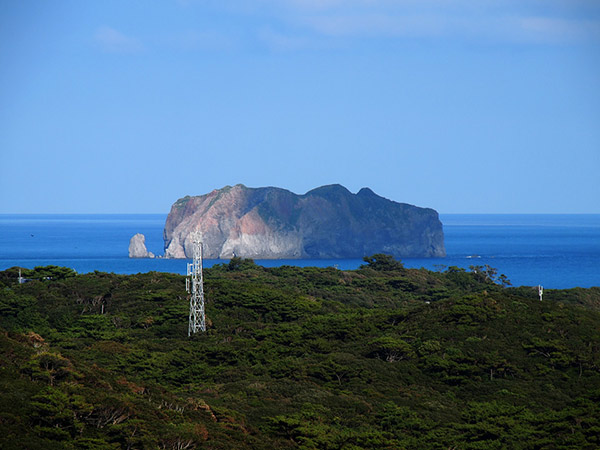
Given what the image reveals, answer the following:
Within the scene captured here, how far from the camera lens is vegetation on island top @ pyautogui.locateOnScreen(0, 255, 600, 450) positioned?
33906mm

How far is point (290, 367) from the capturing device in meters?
50.2

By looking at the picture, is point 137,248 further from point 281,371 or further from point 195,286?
point 281,371

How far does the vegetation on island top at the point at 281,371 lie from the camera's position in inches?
1335

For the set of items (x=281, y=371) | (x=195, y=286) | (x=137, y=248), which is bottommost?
(x=281, y=371)

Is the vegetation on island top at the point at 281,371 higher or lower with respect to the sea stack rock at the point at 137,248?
lower

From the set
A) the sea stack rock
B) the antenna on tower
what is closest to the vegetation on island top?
the antenna on tower

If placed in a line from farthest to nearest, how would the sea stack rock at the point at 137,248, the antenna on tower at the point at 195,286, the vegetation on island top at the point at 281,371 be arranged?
the sea stack rock at the point at 137,248 < the antenna on tower at the point at 195,286 < the vegetation on island top at the point at 281,371

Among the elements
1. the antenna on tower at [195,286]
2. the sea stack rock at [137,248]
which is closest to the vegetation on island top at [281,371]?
the antenna on tower at [195,286]

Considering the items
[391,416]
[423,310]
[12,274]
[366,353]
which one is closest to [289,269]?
[12,274]

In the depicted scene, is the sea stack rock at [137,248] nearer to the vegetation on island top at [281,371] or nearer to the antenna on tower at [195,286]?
the vegetation on island top at [281,371]

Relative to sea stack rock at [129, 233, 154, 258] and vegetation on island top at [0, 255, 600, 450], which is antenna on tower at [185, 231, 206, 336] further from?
sea stack rock at [129, 233, 154, 258]

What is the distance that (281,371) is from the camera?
5000 centimetres

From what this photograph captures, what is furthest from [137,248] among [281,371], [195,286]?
[281,371]

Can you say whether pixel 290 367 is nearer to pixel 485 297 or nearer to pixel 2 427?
pixel 485 297
